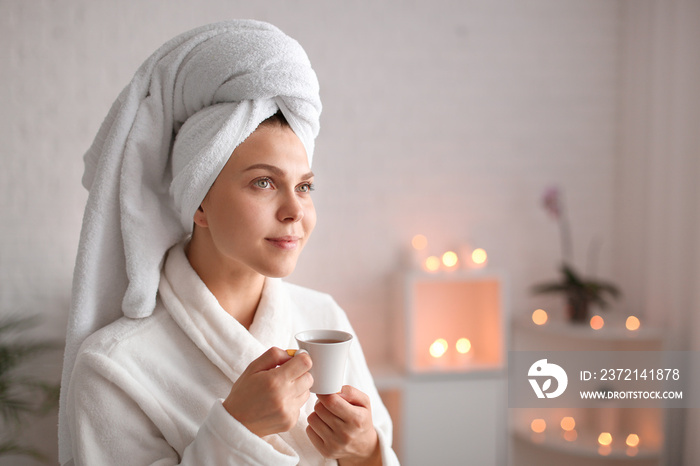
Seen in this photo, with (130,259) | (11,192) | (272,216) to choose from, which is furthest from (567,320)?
(11,192)

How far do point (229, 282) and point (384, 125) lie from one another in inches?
56.5

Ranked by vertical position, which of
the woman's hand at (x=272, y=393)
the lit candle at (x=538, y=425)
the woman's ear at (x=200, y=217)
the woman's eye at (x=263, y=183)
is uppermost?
the woman's eye at (x=263, y=183)

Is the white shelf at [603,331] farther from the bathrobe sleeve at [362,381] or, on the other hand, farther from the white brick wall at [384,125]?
the bathrobe sleeve at [362,381]

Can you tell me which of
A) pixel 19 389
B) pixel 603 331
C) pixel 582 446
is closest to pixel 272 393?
pixel 19 389

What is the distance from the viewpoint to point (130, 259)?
4.24 ft

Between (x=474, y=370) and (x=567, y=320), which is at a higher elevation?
(x=567, y=320)

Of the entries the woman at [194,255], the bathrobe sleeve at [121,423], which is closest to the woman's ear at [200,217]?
the woman at [194,255]

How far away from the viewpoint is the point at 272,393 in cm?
107

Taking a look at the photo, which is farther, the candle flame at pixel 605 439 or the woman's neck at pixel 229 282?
the candle flame at pixel 605 439

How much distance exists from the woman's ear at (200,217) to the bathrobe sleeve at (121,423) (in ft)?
1.14

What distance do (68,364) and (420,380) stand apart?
1.50 m

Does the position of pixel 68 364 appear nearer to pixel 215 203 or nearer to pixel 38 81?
pixel 215 203

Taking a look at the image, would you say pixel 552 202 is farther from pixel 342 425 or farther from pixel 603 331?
pixel 342 425

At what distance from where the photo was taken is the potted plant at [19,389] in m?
2.03
